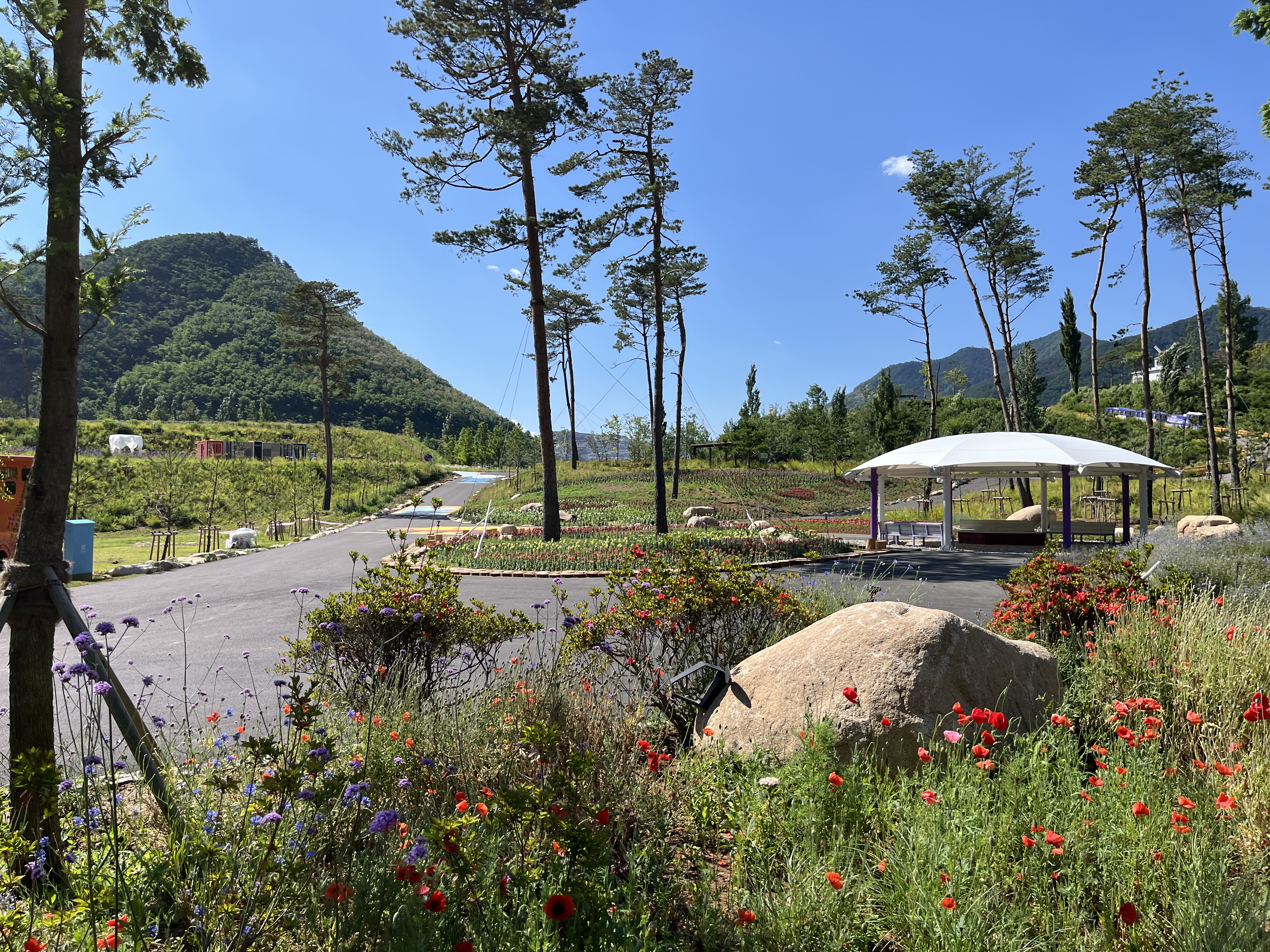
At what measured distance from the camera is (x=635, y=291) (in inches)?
1008

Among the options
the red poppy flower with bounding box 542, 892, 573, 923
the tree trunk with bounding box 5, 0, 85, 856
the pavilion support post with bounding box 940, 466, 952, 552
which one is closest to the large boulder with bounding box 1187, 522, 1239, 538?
the pavilion support post with bounding box 940, 466, 952, 552

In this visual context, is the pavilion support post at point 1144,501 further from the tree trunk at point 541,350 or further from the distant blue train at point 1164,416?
the distant blue train at point 1164,416

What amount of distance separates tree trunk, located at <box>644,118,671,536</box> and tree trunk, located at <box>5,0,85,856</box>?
48.9 ft

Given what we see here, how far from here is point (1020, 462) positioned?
15758 millimetres

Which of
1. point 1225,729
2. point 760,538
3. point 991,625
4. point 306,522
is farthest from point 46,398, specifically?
point 306,522

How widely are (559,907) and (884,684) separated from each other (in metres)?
2.21

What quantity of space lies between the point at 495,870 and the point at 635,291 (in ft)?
81.3

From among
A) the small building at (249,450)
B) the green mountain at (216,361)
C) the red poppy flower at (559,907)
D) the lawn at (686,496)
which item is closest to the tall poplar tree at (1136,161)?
the lawn at (686,496)

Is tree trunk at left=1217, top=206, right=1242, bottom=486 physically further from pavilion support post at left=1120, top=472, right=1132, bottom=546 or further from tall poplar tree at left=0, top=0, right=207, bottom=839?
tall poplar tree at left=0, top=0, right=207, bottom=839

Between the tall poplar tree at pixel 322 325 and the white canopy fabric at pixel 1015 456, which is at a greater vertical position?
the tall poplar tree at pixel 322 325

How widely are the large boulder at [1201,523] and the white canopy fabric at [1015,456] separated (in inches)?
51.9

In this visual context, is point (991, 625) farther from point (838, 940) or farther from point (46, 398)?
point (46, 398)

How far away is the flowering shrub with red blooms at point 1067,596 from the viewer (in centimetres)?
523

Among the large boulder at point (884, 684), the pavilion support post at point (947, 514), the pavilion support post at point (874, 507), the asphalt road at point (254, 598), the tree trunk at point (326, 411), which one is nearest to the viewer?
the large boulder at point (884, 684)
